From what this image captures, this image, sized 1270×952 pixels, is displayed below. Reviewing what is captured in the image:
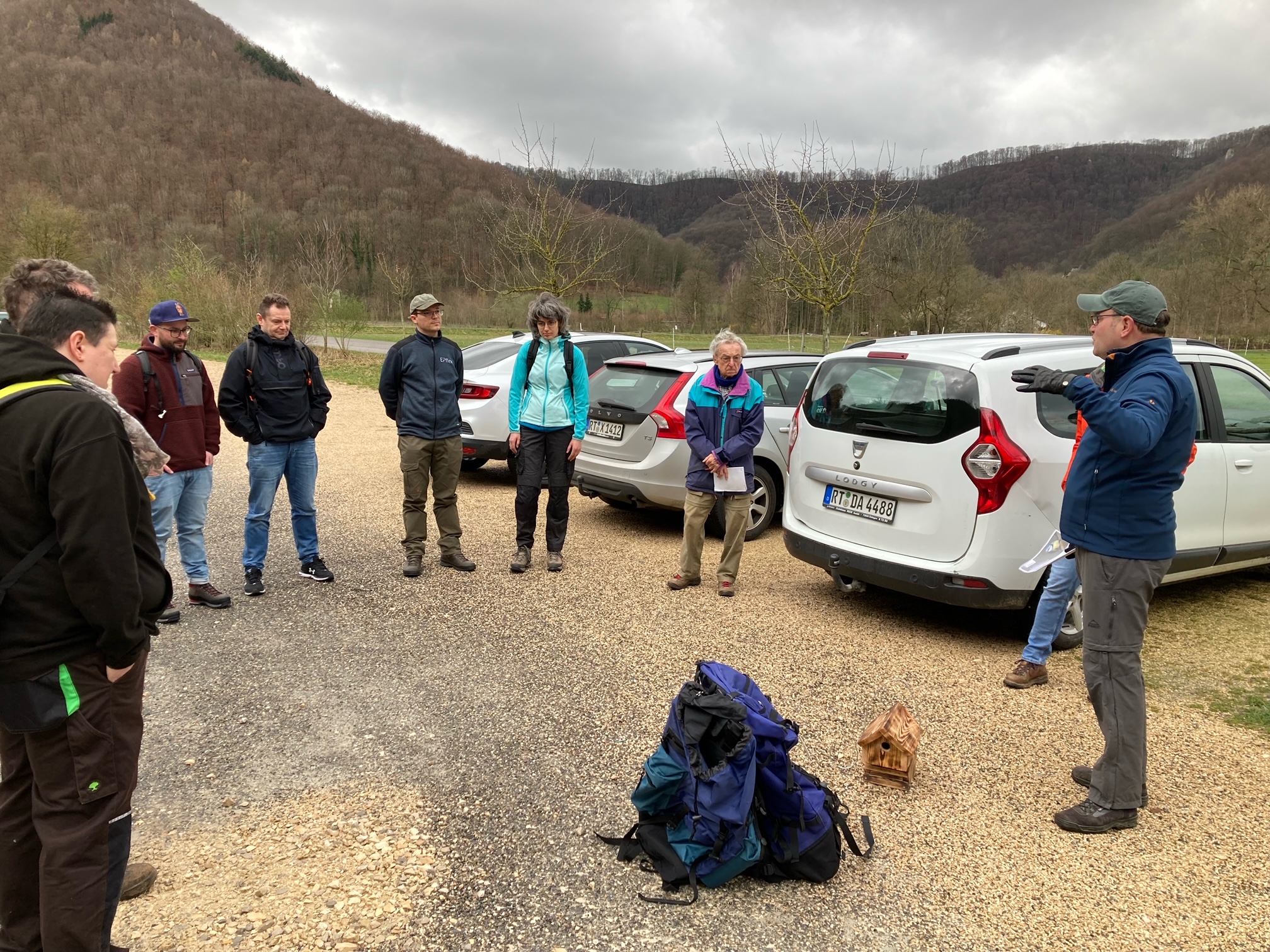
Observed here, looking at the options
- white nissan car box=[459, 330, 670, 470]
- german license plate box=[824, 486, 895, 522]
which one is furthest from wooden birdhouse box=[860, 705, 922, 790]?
white nissan car box=[459, 330, 670, 470]

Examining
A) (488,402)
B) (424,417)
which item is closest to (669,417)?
(424,417)

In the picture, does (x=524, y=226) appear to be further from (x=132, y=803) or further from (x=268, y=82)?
(x=268, y=82)

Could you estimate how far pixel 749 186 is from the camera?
14953 mm

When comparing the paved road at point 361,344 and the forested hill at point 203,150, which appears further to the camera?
the forested hill at point 203,150

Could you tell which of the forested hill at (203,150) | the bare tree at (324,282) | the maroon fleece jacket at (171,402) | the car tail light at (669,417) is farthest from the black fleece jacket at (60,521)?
the forested hill at (203,150)

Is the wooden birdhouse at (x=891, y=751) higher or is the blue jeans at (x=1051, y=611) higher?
the blue jeans at (x=1051, y=611)

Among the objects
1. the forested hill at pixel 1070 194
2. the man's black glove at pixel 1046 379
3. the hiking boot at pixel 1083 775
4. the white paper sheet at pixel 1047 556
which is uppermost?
the forested hill at pixel 1070 194

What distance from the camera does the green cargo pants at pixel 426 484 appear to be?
645 centimetres

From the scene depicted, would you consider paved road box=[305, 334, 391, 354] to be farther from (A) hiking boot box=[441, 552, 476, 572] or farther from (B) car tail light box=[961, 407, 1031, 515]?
(B) car tail light box=[961, 407, 1031, 515]

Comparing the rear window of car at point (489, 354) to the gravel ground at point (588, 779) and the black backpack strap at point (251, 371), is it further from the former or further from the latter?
the gravel ground at point (588, 779)

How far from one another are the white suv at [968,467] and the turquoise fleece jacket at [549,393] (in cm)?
178

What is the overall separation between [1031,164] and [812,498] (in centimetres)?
13667

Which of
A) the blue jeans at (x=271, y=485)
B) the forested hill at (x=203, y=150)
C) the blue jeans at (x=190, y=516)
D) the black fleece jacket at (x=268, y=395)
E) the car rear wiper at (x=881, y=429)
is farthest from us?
the forested hill at (x=203, y=150)

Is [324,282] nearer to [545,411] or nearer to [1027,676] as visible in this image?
[545,411]
